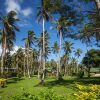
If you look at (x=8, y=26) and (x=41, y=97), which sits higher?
(x=8, y=26)

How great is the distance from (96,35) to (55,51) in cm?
8582

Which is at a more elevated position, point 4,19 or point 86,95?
point 4,19

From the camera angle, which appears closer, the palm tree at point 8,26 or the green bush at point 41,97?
the green bush at point 41,97

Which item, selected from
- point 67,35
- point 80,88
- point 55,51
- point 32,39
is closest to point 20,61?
point 55,51

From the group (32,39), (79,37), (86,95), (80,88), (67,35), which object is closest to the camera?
(86,95)

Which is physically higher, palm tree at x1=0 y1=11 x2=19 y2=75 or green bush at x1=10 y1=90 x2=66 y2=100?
palm tree at x1=0 y1=11 x2=19 y2=75

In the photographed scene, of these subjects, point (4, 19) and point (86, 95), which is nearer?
point (86, 95)

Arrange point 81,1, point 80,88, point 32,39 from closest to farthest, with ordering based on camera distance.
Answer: point 80,88
point 81,1
point 32,39

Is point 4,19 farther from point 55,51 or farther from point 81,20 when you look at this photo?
point 55,51

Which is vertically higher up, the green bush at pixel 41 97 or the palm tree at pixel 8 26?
the palm tree at pixel 8 26

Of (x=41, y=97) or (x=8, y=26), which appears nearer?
(x=41, y=97)

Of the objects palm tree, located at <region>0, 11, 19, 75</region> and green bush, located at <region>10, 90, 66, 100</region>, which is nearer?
green bush, located at <region>10, 90, 66, 100</region>

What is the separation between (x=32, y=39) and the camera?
81.2 metres

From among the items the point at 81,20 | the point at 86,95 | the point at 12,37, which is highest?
the point at 12,37
